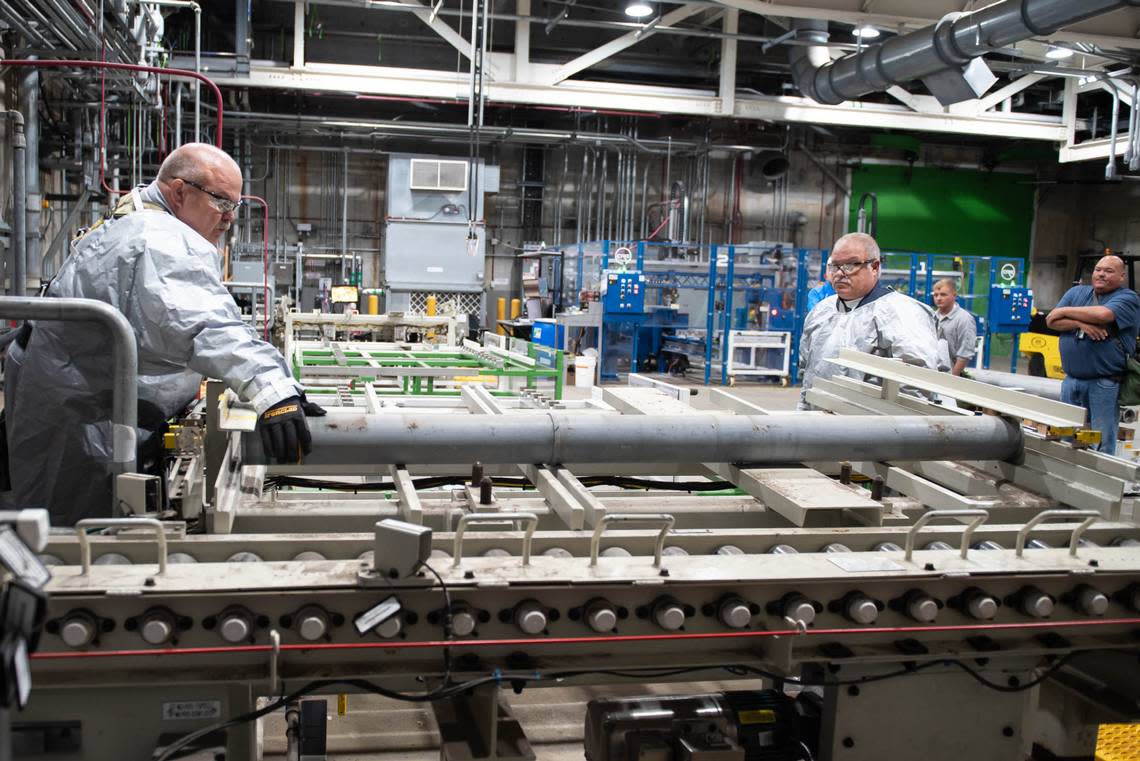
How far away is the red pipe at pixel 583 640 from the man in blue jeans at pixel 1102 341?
3462 millimetres

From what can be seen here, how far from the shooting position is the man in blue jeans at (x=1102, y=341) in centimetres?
489

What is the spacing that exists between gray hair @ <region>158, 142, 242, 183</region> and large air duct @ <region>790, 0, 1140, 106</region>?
5682mm

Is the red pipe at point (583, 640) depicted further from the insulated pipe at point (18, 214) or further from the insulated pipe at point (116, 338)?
the insulated pipe at point (18, 214)

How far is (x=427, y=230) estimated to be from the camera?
1228cm

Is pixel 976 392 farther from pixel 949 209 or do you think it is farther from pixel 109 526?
pixel 949 209

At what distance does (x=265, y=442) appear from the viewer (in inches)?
77.5

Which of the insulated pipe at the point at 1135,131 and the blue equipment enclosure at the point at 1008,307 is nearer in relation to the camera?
the insulated pipe at the point at 1135,131

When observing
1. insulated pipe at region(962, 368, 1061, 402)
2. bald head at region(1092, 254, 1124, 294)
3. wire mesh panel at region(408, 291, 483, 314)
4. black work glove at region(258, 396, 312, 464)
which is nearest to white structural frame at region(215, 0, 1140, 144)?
wire mesh panel at region(408, 291, 483, 314)

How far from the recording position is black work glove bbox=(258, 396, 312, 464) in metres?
1.93

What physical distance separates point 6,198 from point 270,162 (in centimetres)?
670

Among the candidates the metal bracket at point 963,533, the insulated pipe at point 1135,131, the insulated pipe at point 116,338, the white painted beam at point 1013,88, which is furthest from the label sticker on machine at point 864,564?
the white painted beam at point 1013,88

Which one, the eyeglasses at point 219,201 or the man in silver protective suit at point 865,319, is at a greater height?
the eyeglasses at point 219,201

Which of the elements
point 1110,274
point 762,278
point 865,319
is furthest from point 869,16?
point 762,278

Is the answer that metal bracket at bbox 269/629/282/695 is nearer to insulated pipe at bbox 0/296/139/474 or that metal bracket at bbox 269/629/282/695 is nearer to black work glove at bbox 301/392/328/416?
insulated pipe at bbox 0/296/139/474
